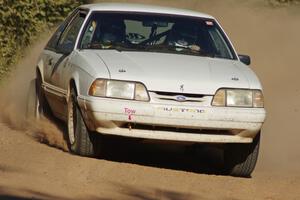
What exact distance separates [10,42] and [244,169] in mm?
8397

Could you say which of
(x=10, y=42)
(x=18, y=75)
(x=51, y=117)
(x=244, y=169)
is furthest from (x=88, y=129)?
(x=10, y=42)

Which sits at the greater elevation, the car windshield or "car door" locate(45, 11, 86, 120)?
the car windshield

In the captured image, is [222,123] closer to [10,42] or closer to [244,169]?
[244,169]

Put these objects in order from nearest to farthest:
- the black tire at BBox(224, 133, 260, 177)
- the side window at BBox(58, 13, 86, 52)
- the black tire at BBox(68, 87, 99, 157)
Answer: the black tire at BBox(68, 87, 99, 157) → the black tire at BBox(224, 133, 260, 177) → the side window at BBox(58, 13, 86, 52)

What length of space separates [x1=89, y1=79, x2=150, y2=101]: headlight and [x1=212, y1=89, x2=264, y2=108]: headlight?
0.70 metres

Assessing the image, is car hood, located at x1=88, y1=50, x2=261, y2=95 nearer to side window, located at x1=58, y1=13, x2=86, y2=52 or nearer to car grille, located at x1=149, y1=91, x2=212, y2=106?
car grille, located at x1=149, y1=91, x2=212, y2=106

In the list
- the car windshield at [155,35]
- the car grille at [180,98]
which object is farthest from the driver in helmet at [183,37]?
the car grille at [180,98]

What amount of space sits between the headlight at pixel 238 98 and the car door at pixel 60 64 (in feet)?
6.13

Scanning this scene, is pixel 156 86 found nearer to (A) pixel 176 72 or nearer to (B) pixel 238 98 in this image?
(A) pixel 176 72

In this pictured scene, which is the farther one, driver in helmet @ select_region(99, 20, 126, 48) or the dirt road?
driver in helmet @ select_region(99, 20, 126, 48)

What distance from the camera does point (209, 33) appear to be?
35.5 ft

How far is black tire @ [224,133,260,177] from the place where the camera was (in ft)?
31.5

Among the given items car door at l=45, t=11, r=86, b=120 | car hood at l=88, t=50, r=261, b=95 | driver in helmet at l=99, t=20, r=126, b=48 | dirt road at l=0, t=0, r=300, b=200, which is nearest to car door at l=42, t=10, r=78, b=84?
car door at l=45, t=11, r=86, b=120

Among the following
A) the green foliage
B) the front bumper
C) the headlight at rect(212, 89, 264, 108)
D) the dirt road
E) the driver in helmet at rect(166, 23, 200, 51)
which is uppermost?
the driver in helmet at rect(166, 23, 200, 51)
